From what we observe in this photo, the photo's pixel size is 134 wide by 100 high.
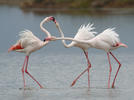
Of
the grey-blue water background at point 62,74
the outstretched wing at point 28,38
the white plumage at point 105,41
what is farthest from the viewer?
the outstretched wing at point 28,38

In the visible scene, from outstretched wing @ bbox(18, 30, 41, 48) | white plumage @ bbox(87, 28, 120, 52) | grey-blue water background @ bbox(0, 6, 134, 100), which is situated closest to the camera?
grey-blue water background @ bbox(0, 6, 134, 100)

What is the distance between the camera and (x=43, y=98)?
7.57 m

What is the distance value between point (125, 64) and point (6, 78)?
3555 mm

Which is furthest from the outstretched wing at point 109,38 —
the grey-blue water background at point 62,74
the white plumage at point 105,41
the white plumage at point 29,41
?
the white plumage at point 29,41

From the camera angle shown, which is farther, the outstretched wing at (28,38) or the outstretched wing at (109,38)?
the outstretched wing at (28,38)

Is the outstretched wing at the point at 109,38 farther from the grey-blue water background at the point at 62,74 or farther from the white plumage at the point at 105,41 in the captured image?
the grey-blue water background at the point at 62,74

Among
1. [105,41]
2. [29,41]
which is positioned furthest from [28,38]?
[105,41]

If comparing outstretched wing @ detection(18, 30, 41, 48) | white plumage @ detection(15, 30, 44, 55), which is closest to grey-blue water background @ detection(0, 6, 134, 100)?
white plumage @ detection(15, 30, 44, 55)

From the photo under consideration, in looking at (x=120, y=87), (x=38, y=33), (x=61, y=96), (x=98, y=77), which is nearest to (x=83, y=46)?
(x=98, y=77)

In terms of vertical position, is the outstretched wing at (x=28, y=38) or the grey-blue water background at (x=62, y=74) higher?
the outstretched wing at (x=28, y=38)

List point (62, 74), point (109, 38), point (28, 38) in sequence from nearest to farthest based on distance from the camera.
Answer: point (109, 38) < point (28, 38) < point (62, 74)

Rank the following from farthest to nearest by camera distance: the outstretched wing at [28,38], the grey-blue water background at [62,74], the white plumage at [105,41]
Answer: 1. the outstretched wing at [28,38]
2. the white plumage at [105,41]
3. the grey-blue water background at [62,74]

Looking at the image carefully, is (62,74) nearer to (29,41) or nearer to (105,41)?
(29,41)

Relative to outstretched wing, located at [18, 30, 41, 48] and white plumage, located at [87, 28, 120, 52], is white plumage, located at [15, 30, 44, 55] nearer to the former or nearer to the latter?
outstretched wing, located at [18, 30, 41, 48]
